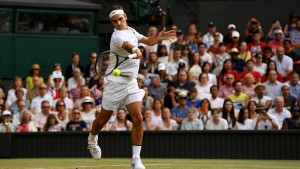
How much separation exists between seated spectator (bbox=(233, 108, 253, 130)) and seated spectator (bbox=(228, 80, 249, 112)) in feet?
2.57

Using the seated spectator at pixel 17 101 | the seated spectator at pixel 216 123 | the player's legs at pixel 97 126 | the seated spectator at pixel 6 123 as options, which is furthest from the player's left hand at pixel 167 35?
the seated spectator at pixel 17 101

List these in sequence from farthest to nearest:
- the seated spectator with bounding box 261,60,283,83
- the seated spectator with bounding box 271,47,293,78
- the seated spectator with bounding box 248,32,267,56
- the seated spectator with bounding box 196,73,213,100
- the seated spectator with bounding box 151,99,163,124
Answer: the seated spectator with bounding box 248,32,267,56
the seated spectator with bounding box 271,47,293,78
the seated spectator with bounding box 261,60,283,83
the seated spectator with bounding box 196,73,213,100
the seated spectator with bounding box 151,99,163,124

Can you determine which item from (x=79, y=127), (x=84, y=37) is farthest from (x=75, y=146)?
(x=84, y=37)

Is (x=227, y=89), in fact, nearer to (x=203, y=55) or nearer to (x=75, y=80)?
(x=203, y=55)

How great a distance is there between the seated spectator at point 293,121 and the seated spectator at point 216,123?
1140mm

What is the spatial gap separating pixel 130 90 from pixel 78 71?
811cm

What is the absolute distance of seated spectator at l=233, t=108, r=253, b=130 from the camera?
19297 millimetres

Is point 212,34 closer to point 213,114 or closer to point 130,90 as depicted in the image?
point 213,114

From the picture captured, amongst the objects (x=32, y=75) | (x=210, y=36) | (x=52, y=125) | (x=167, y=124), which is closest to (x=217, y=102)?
(x=167, y=124)

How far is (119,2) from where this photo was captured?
2488 centimetres

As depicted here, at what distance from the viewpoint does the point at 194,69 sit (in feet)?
70.6

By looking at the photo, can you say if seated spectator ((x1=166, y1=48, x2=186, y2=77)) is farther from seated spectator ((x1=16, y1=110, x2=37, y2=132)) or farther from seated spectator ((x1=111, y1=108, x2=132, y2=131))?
seated spectator ((x1=16, y1=110, x2=37, y2=132))

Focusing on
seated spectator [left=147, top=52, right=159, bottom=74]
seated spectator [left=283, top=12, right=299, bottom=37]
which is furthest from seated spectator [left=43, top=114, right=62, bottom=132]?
seated spectator [left=283, top=12, right=299, bottom=37]

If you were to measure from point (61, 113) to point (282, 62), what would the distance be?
16.7ft
